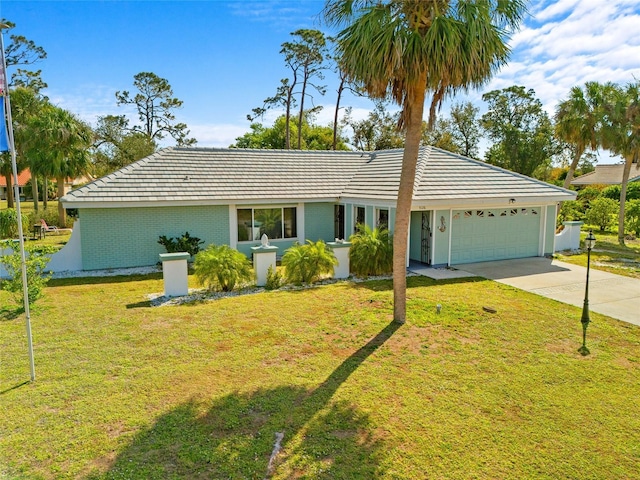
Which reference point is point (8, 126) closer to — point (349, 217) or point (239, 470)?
point (239, 470)

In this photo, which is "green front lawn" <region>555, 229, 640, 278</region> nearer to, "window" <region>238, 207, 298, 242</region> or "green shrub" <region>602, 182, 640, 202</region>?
"window" <region>238, 207, 298, 242</region>

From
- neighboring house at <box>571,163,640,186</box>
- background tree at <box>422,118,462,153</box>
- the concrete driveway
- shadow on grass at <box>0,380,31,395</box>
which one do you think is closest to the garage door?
the concrete driveway

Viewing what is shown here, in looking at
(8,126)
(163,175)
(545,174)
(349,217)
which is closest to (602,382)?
(8,126)

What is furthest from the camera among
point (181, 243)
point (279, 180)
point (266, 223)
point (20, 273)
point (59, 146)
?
point (59, 146)

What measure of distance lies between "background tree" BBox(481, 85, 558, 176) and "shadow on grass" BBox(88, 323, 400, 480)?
44.2 metres

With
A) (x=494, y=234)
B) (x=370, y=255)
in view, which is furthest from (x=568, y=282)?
(x=370, y=255)

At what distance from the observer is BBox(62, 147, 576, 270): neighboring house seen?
15.3m

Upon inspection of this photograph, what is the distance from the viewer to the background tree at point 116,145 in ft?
124

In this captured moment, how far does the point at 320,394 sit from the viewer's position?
6.33 meters

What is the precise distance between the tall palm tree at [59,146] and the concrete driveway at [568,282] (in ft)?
77.2

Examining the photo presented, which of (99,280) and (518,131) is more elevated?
(518,131)

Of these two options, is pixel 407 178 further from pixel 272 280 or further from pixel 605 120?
pixel 605 120

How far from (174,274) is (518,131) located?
140 feet

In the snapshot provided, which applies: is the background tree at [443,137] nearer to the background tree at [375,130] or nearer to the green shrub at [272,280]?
the background tree at [375,130]
